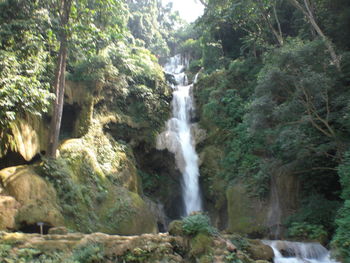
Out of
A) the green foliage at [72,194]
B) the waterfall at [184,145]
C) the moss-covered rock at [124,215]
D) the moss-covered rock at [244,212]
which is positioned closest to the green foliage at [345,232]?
the moss-covered rock at [244,212]

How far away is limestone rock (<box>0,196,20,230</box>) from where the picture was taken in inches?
336

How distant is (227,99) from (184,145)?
11.6ft

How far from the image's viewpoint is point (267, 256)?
783 cm

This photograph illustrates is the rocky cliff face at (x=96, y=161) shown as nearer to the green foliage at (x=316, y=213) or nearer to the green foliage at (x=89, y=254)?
the green foliage at (x=89, y=254)

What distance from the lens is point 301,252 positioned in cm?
880

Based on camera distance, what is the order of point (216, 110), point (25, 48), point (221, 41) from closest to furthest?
point (25, 48)
point (216, 110)
point (221, 41)

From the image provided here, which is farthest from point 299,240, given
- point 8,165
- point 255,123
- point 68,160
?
point 8,165

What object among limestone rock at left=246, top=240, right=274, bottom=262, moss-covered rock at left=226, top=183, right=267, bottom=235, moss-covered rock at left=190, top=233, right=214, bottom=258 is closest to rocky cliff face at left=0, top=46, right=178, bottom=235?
moss-covered rock at left=226, top=183, right=267, bottom=235

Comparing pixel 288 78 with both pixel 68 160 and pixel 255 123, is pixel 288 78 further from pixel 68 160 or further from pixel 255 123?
pixel 68 160

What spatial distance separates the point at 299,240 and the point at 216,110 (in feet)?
27.5

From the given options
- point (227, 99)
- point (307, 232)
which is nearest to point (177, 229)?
point (307, 232)

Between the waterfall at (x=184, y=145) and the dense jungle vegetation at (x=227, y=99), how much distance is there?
22.8 inches

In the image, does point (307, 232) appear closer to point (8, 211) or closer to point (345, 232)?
point (345, 232)

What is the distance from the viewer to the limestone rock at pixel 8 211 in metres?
8.53
